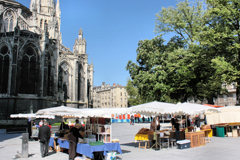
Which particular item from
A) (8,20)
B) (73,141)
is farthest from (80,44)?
(73,141)

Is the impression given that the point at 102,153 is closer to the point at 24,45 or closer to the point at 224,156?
the point at 224,156

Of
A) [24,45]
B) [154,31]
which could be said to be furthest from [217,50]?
[24,45]

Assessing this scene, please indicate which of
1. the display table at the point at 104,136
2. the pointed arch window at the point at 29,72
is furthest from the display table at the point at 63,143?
the pointed arch window at the point at 29,72

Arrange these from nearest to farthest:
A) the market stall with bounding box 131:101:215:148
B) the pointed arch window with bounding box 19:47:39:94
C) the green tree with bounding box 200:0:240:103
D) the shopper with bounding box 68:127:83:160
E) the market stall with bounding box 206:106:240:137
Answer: the shopper with bounding box 68:127:83:160, the market stall with bounding box 131:101:215:148, the market stall with bounding box 206:106:240:137, the green tree with bounding box 200:0:240:103, the pointed arch window with bounding box 19:47:39:94

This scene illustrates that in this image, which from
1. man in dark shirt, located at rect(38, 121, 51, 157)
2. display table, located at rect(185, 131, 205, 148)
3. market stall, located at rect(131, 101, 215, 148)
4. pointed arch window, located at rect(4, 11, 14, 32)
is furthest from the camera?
pointed arch window, located at rect(4, 11, 14, 32)

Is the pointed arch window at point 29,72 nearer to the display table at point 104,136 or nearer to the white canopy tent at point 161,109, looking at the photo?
the display table at point 104,136

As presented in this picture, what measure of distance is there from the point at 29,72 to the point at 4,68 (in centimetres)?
343

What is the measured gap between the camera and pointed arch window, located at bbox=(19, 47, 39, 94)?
31.4 metres

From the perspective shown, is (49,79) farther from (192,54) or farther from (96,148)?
(96,148)

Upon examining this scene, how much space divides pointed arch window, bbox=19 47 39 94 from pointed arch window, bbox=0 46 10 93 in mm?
2035

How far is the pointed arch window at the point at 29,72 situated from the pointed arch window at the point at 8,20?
9944 mm

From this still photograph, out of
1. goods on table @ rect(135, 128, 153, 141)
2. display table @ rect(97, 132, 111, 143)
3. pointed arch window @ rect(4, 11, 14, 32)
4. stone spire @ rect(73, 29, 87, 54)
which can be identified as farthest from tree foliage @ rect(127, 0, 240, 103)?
pointed arch window @ rect(4, 11, 14, 32)

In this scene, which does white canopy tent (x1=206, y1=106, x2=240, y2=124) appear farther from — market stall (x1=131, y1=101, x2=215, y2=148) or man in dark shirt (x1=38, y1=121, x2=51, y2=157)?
man in dark shirt (x1=38, y1=121, x2=51, y2=157)

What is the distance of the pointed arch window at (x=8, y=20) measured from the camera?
127ft
